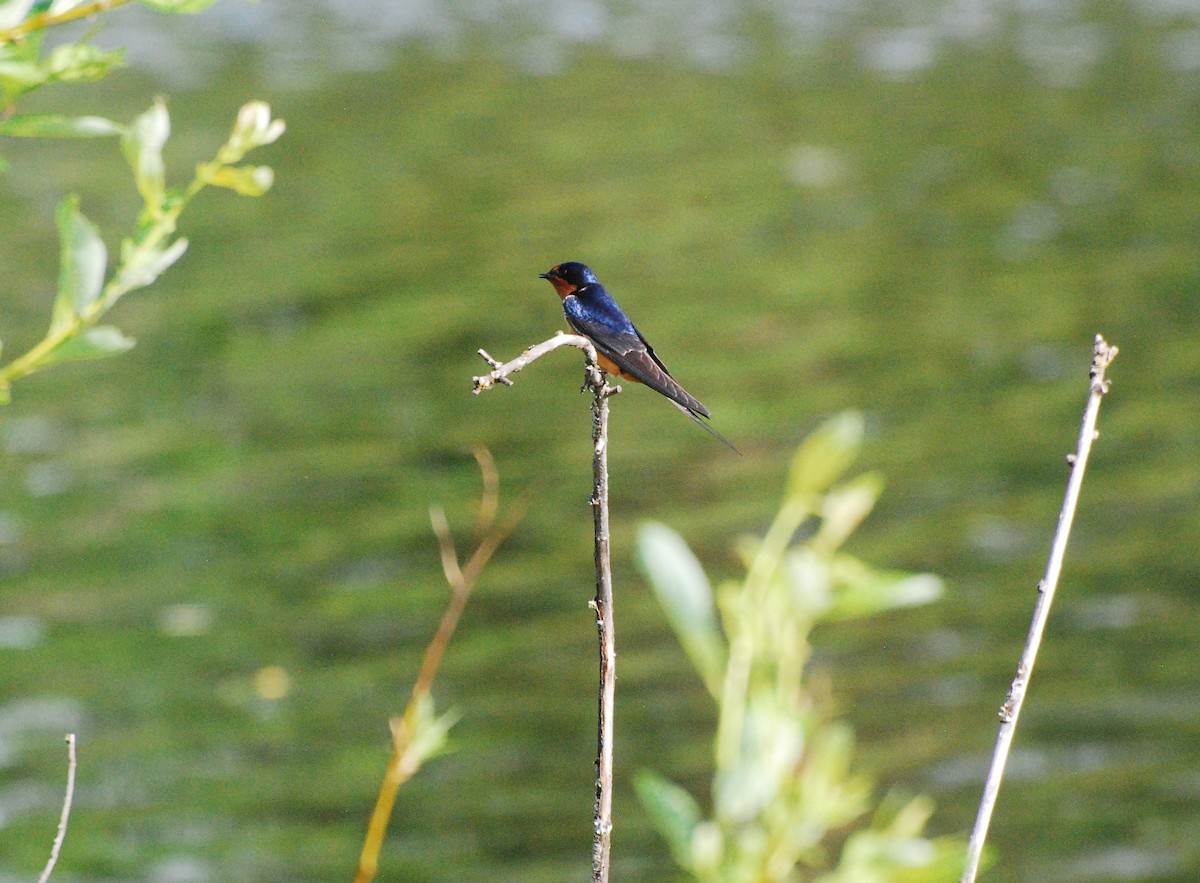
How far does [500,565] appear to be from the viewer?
11758mm

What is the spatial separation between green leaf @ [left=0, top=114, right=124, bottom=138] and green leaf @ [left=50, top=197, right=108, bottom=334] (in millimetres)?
75

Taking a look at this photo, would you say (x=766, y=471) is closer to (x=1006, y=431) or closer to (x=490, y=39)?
(x=1006, y=431)

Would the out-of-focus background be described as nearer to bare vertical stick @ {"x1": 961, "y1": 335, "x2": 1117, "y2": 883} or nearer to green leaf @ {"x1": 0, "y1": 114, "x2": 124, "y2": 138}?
bare vertical stick @ {"x1": 961, "y1": 335, "x2": 1117, "y2": 883}

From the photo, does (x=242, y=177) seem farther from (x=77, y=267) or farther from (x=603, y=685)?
(x=603, y=685)

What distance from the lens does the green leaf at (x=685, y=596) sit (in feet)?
3.59

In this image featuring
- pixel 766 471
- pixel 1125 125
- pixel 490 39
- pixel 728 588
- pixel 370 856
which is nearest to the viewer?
pixel 728 588

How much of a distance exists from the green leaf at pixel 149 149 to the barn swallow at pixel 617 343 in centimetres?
210

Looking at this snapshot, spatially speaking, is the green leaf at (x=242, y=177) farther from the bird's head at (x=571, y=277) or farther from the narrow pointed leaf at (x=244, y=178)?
the bird's head at (x=571, y=277)

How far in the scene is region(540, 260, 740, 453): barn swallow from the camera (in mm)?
3785

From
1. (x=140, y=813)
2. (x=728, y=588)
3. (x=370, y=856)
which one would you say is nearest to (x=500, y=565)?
(x=140, y=813)

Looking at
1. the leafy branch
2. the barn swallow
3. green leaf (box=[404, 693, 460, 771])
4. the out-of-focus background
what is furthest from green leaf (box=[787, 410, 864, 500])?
the out-of-focus background

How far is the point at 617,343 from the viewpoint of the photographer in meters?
4.02

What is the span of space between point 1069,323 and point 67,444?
29.7ft

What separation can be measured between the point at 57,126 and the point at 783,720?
83cm
